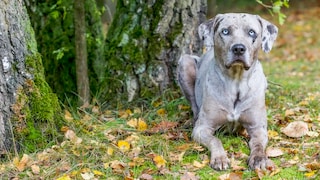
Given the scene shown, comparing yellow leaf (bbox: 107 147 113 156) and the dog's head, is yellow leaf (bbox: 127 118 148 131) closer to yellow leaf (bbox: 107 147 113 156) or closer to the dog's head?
yellow leaf (bbox: 107 147 113 156)

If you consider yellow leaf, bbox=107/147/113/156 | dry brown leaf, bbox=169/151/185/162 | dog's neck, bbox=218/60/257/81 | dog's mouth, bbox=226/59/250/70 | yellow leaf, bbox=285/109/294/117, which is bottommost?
yellow leaf, bbox=285/109/294/117

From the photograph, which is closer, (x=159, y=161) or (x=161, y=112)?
(x=159, y=161)

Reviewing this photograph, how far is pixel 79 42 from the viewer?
252 inches

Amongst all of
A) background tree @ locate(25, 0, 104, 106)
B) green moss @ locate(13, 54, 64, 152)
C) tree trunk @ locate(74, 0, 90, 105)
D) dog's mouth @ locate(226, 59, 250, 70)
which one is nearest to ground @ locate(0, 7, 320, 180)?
green moss @ locate(13, 54, 64, 152)

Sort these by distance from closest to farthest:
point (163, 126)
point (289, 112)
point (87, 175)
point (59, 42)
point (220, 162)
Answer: point (87, 175) < point (220, 162) < point (163, 126) < point (289, 112) < point (59, 42)

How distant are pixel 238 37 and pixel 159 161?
1.19 meters

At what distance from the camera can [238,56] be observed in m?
4.79

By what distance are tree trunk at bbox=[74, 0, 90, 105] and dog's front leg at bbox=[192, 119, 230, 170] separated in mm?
1573

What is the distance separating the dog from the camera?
486 cm

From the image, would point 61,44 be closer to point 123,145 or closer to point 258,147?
point 123,145

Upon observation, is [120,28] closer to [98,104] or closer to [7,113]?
[98,104]

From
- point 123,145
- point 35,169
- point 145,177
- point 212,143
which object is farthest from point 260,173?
point 35,169

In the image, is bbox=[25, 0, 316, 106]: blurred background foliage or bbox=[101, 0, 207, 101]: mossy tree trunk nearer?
bbox=[101, 0, 207, 101]: mossy tree trunk

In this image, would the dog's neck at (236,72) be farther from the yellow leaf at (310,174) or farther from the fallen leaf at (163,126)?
the yellow leaf at (310,174)
